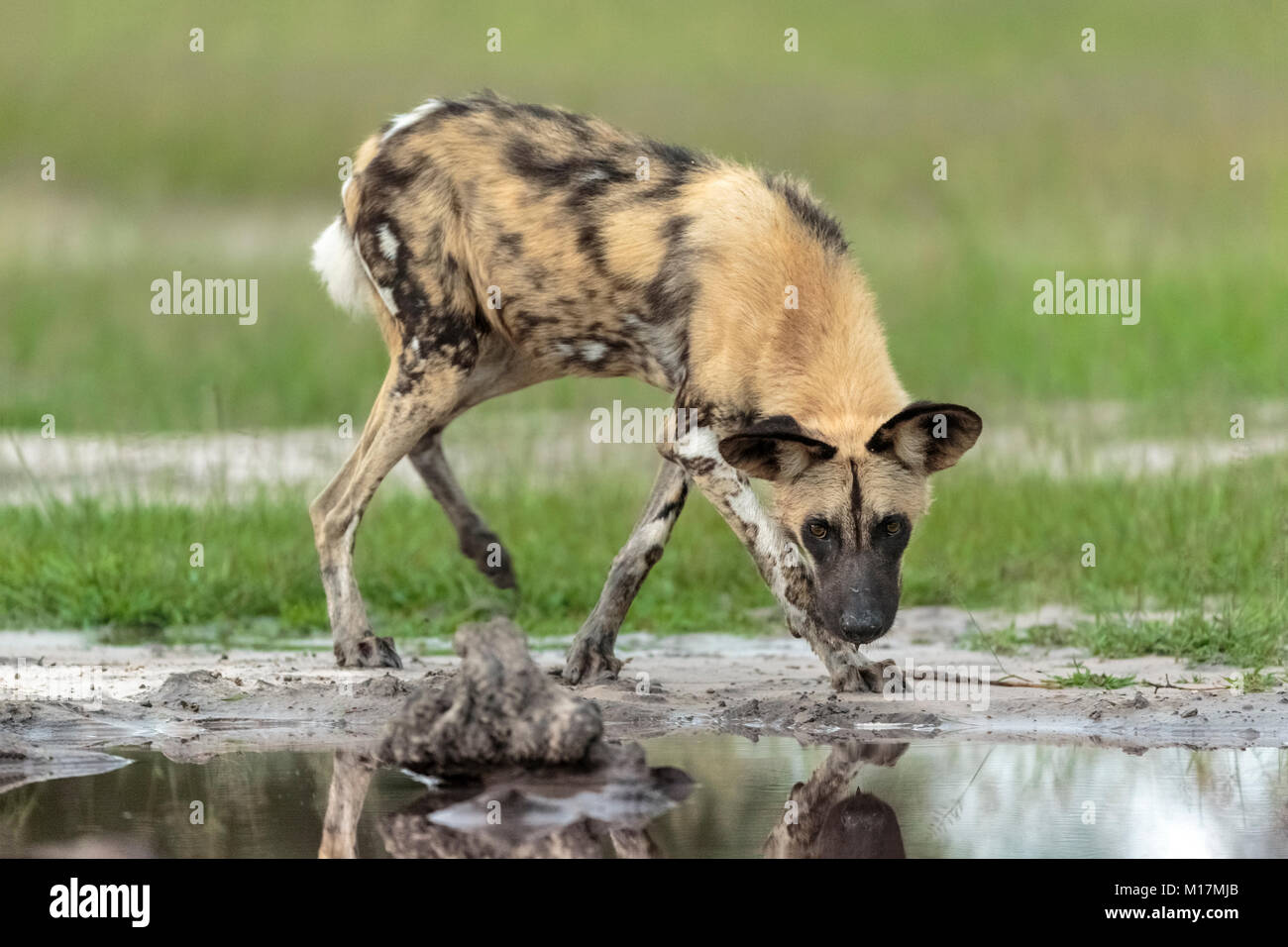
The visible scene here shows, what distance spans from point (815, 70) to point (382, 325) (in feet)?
52.4

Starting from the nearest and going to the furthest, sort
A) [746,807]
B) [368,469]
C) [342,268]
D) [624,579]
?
[746,807]
[624,579]
[368,469]
[342,268]

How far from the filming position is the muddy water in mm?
4488

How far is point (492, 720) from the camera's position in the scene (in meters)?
5.13

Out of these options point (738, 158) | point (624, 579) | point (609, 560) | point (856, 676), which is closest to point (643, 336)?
point (624, 579)

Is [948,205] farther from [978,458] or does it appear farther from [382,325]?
[382,325]

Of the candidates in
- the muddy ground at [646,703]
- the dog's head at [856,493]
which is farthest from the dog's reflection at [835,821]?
the dog's head at [856,493]

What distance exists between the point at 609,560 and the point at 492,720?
368cm

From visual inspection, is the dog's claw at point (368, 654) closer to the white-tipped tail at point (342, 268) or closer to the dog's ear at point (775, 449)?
the white-tipped tail at point (342, 268)

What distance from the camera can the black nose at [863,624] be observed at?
587 cm

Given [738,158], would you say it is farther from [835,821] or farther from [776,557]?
[835,821]

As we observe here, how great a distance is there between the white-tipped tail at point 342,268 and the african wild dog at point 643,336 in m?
0.01

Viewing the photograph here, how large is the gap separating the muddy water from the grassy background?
193 cm

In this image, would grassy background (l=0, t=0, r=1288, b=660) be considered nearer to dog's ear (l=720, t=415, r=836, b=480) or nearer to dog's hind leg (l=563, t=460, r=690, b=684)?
dog's hind leg (l=563, t=460, r=690, b=684)

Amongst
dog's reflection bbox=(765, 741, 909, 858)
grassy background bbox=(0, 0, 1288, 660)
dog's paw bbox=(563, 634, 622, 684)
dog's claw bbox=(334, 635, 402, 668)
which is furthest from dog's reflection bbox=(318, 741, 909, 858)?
grassy background bbox=(0, 0, 1288, 660)
